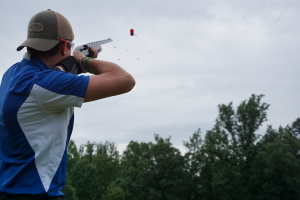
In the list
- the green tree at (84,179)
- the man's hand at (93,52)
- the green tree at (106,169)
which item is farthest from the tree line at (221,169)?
the man's hand at (93,52)

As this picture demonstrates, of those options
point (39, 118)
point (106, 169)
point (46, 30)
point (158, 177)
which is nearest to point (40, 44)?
point (46, 30)

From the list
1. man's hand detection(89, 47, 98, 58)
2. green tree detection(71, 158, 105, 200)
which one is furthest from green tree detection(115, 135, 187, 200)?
man's hand detection(89, 47, 98, 58)

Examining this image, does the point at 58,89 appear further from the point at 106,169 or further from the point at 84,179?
the point at 106,169

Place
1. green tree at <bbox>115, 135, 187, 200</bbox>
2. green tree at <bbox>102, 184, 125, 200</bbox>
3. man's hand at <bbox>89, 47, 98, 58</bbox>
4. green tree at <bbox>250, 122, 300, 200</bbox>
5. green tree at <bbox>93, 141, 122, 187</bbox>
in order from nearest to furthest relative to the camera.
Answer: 1. man's hand at <bbox>89, 47, 98, 58</bbox>
2. green tree at <bbox>250, 122, 300, 200</bbox>
3. green tree at <bbox>102, 184, 125, 200</bbox>
4. green tree at <bbox>115, 135, 187, 200</bbox>
5. green tree at <bbox>93, 141, 122, 187</bbox>

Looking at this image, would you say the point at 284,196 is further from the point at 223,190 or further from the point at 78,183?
the point at 78,183

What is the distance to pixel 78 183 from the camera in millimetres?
60406

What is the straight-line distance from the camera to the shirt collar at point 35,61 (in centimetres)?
279

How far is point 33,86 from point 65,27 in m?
0.70

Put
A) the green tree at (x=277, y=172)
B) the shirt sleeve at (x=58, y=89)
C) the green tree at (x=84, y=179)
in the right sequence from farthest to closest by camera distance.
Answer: the green tree at (x=84, y=179) < the green tree at (x=277, y=172) < the shirt sleeve at (x=58, y=89)

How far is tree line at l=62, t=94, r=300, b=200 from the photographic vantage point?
51.2m

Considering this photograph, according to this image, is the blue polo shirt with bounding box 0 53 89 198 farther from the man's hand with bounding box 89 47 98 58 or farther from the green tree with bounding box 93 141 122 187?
the green tree with bounding box 93 141 122 187

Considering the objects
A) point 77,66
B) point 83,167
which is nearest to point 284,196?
point 83,167

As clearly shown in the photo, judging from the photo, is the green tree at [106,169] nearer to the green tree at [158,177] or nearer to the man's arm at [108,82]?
the green tree at [158,177]

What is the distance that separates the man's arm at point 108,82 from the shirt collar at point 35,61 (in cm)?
47
